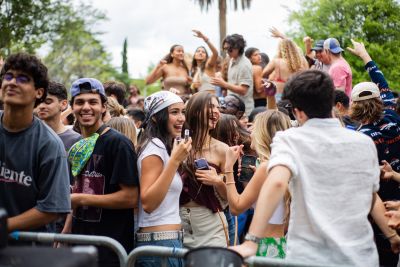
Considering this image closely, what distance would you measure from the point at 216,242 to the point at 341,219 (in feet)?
6.27

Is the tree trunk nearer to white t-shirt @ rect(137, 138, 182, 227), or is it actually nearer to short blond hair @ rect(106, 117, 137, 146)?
short blond hair @ rect(106, 117, 137, 146)

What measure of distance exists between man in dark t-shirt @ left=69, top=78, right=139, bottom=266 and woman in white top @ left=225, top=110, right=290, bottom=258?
73 centimetres

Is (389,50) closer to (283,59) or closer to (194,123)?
(283,59)

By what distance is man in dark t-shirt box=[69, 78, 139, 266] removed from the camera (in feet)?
15.1

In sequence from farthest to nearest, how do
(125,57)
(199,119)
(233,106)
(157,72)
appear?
1. (125,57)
2. (157,72)
3. (233,106)
4. (199,119)

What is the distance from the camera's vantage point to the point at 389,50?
10.2 metres

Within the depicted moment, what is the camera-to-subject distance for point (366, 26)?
1065cm

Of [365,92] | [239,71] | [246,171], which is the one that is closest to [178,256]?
[365,92]

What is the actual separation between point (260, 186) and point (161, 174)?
753mm

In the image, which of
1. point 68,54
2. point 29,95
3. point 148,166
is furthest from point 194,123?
point 68,54

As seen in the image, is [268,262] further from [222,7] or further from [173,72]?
[222,7]

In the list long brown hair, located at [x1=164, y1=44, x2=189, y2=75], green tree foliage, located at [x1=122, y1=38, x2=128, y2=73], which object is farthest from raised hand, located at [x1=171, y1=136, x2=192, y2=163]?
green tree foliage, located at [x1=122, y1=38, x2=128, y2=73]

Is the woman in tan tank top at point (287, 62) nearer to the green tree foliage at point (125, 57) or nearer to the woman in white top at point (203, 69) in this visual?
the woman in white top at point (203, 69)

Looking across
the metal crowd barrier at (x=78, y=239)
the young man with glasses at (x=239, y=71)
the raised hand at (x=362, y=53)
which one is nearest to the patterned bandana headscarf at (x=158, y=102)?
the metal crowd barrier at (x=78, y=239)
